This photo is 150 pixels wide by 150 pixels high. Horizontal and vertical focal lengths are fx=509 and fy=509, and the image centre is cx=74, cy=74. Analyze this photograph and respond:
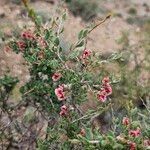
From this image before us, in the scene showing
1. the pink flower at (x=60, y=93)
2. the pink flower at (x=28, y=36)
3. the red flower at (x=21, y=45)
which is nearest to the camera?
Result: the pink flower at (x=60, y=93)

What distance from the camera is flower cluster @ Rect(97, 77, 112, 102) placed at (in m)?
3.62

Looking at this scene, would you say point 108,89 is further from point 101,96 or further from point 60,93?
point 60,93

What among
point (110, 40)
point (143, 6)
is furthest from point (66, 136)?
point (143, 6)

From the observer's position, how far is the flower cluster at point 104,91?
362 cm

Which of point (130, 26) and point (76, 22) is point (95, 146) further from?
point (130, 26)

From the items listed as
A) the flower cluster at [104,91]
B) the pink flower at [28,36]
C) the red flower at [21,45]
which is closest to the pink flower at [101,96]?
the flower cluster at [104,91]

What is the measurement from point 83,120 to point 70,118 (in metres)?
0.23

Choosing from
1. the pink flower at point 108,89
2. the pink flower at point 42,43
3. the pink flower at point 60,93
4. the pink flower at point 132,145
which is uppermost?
the pink flower at point 42,43

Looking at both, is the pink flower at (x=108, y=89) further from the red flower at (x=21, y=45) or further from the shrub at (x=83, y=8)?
the shrub at (x=83, y=8)

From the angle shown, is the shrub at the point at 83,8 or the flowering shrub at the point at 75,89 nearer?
the flowering shrub at the point at 75,89

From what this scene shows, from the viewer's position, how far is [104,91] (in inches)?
144

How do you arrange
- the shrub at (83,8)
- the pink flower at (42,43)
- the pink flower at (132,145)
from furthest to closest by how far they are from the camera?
1. the shrub at (83,8)
2. the pink flower at (42,43)
3. the pink flower at (132,145)

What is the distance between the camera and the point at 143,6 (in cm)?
1836

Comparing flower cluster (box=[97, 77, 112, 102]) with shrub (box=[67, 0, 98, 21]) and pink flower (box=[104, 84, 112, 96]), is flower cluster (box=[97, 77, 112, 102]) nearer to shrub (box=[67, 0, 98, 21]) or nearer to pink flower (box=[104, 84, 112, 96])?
pink flower (box=[104, 84, 112, 96])
